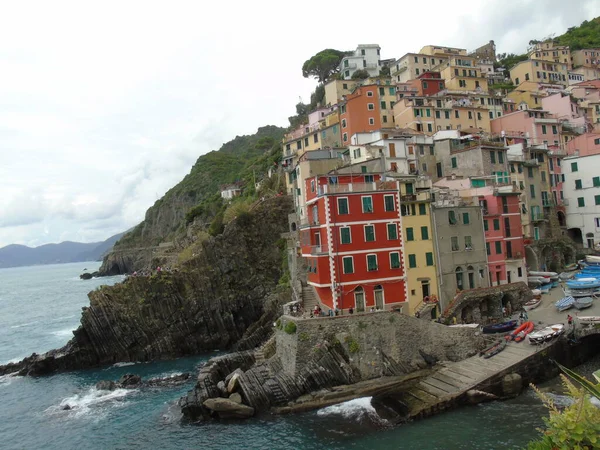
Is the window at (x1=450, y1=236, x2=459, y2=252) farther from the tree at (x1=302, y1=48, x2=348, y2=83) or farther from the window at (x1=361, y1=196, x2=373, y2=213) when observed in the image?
the tree at (x1=302, y1=48, x2=348, y2=83)

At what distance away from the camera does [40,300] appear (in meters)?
118

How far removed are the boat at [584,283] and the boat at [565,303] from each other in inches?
39.2

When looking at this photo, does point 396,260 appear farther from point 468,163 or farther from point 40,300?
point 40,300

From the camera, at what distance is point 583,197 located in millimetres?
54375

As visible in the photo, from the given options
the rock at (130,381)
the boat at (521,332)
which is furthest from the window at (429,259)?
the rock at (130,381)

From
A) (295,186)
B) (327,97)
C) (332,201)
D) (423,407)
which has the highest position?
(327,97)

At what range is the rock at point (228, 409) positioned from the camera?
97.8ft

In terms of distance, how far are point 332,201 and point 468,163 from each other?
21738 millimetres

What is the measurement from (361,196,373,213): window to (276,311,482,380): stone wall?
857cm

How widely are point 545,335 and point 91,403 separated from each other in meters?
34.6

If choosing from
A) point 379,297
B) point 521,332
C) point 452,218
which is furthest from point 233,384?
point 452,218

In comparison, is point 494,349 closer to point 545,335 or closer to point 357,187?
point 545,335

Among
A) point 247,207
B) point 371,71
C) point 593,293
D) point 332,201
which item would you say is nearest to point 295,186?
point 247,207

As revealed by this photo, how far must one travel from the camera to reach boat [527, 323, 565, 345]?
31.4 metres
